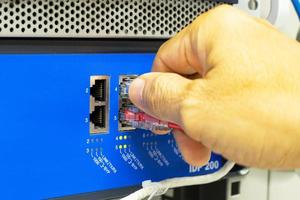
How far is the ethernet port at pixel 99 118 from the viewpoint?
666mm

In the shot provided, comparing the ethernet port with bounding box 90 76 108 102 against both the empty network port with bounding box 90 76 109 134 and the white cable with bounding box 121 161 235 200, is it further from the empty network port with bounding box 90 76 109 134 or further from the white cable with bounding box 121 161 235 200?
the white cable with bounding box 121 161 235 200

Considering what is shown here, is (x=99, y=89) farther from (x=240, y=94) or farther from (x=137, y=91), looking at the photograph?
(x=240, y=94)

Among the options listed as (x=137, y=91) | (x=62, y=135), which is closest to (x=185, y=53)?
(x=137, y=91)

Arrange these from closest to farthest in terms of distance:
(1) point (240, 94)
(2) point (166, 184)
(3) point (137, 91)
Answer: (1) point (240, 94)
(3) point (137, 91)
(2) point (166, 184)

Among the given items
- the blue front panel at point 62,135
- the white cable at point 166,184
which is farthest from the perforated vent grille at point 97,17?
the white cable at point 166,184

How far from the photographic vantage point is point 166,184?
2.30 ft

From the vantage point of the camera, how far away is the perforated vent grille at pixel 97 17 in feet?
1.94

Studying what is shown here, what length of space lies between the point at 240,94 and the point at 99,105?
231 mm

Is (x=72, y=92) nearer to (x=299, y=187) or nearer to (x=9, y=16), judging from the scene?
(x=9, y=16)

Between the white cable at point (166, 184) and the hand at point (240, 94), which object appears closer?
the hand at point (240, 94)

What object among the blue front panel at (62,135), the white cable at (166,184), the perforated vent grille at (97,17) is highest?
the perforated vent grille at (97,17)

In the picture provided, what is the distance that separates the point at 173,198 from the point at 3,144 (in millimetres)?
436

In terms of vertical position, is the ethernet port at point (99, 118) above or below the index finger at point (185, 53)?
below

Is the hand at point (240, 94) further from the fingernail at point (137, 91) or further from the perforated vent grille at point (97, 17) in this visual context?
the perforated vent grille at point (97, 17)
